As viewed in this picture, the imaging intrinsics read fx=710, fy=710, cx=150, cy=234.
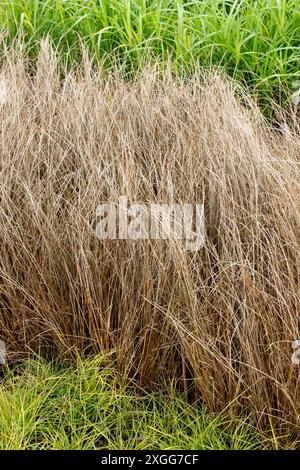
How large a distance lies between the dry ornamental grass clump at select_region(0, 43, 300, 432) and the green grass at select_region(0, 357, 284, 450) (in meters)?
0.07

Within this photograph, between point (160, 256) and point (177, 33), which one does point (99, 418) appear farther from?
point (177, 33)

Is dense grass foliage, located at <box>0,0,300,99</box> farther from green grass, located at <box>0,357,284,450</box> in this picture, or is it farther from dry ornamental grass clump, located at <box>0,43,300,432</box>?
green grass, located at <box>0,357,284,450</box>

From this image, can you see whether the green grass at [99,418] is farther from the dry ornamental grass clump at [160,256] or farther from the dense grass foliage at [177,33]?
the dense grass foliage at [177,33]

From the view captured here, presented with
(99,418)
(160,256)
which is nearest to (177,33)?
(160,256)

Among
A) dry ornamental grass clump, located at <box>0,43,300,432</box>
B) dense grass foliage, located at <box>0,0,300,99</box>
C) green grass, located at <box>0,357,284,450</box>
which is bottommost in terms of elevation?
green grass, located at <box>0,357,284,450</box>

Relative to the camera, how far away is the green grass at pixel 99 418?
1.96m

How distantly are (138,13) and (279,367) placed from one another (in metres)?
2.30

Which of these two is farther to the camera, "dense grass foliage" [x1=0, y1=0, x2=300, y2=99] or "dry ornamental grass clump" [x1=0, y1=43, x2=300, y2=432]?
"dense grass foliage" [x1=0, y1=0, x2=300, y2=99]

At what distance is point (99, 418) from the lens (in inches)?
82.0

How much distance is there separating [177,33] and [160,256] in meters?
1.67

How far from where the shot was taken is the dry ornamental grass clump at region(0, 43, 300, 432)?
6.69 feet

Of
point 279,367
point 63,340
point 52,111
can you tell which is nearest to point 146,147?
point 52,111

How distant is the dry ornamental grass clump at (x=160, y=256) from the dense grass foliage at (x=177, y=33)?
2.43 ft

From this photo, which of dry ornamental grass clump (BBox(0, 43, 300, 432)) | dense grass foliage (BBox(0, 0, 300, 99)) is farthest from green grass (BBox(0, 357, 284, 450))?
dense grass foliage (BBox(0, 0, 300, 99))
